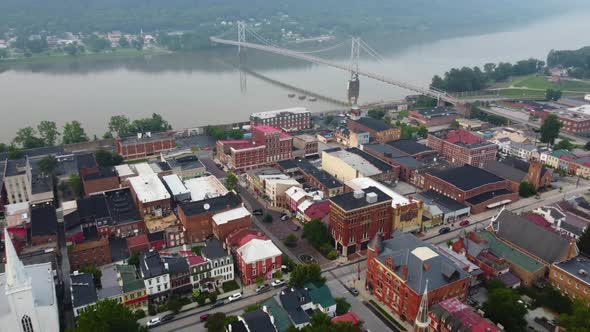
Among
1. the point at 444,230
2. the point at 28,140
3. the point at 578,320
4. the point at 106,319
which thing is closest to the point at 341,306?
the point at 578,320

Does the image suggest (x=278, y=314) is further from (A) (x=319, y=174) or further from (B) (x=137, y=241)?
(A) (x=319, y=174)

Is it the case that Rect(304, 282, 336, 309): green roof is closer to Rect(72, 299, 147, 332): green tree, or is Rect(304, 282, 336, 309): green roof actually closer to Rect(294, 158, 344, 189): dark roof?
Rect(72, 299, 147, 332): green tree

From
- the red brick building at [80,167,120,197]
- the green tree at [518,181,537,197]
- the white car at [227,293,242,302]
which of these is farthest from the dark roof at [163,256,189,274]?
the green tree at [518,181,537,197]

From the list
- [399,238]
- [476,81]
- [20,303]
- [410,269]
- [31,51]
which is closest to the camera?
[20,303]

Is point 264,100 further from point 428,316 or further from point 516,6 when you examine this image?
point 516,6

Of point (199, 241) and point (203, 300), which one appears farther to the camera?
point (199, 241)

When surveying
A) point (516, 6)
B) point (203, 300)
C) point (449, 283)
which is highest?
point (516, 6)

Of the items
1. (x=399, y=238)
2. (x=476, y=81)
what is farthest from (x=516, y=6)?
(x=399, y=238)

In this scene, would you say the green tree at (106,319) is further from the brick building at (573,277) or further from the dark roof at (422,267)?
the brick building at (573,277)
